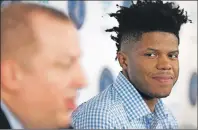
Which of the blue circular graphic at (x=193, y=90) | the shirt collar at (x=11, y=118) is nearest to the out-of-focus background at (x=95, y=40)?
the blue circular graphic at (x=193, y=90)

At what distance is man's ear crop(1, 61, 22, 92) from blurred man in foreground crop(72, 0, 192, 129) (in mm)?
337

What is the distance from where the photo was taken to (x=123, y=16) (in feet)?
3.47

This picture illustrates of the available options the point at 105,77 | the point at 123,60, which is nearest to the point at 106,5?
the point at 105,77

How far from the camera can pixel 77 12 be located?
1.41 metres

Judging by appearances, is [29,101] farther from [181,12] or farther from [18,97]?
[181,12]

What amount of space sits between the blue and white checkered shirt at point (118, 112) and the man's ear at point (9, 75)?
1.19ft

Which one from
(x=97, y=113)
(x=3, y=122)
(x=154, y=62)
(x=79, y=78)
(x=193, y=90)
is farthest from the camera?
(x=193, y=90)

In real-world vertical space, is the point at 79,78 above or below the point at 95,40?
below

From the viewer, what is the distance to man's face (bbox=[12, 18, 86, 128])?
1279 millimetres

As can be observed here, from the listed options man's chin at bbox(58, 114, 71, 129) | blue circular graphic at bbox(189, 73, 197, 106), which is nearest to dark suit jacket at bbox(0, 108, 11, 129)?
man's chin at bbox(58, 114, 71, 129)

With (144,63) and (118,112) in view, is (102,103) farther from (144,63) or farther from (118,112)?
(144,63)

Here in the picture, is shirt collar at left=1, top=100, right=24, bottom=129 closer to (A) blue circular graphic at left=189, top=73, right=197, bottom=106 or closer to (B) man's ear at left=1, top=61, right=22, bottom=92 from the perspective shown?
(B) man's ear at left=1, top=61, right=22, bottom=92

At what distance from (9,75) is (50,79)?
6.3 inches

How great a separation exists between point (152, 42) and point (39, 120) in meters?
0.56
